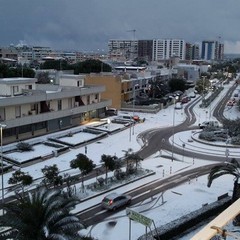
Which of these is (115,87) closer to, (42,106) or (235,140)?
(42,106)

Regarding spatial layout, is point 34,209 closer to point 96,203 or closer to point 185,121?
point 96,203

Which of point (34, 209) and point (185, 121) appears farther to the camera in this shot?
point (185, 121)

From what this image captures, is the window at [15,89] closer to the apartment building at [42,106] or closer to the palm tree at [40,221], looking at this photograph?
the apartment building at [42,106]

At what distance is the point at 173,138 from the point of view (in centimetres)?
4453

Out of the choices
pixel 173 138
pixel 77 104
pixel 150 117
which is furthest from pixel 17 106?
pixel 150 117

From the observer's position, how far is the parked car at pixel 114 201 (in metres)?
23.1

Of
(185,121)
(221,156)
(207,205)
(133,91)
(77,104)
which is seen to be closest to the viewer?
(207,205)

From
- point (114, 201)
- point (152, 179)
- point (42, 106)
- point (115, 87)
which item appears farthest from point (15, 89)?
point (114, 201)

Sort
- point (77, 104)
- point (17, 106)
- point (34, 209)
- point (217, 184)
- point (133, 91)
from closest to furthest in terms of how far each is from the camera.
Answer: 1. point (34, 209)
2. point (217, 184)
3. point (17, 106)
4. point (77, 104)
5. point (133, 91)

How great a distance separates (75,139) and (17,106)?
7.20m

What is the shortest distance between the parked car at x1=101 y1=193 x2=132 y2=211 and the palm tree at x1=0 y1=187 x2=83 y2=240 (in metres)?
8.85

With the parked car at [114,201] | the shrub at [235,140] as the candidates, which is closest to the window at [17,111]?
the parked car at [114,201]

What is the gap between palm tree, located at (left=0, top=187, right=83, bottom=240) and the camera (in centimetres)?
1356

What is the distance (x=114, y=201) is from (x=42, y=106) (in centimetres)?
2497
